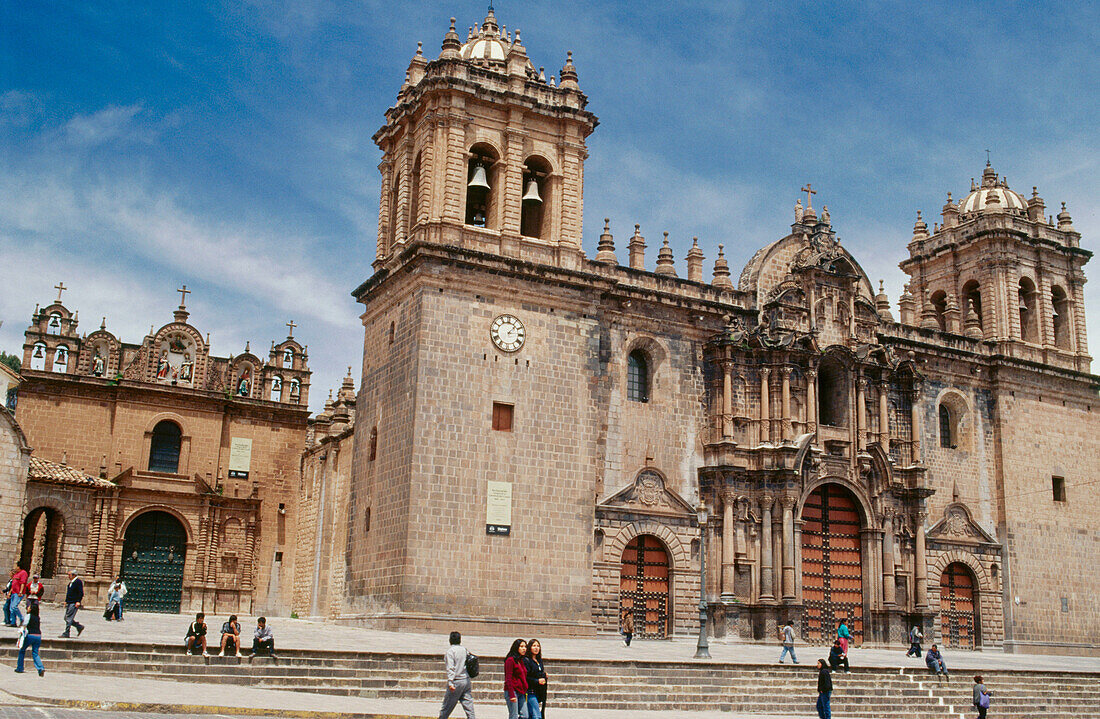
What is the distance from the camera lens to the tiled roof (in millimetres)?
33031

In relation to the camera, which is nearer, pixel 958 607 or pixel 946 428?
pixel 958 607

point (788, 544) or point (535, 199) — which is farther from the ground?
point (535, 199)

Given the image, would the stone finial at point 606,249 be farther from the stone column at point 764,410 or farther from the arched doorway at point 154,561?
the arched doorway at point 154,561

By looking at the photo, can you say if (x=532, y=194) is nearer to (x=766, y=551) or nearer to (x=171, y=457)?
(x=766, y=551)

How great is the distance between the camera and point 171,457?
3969 cm

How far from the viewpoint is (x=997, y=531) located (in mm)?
35906

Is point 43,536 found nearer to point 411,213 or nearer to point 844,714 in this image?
point 411,213

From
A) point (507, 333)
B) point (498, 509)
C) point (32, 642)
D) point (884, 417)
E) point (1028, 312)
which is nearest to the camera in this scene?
point (32, 642)

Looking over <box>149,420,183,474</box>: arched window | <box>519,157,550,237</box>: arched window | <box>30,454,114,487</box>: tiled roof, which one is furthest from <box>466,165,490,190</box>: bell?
<box>149,420,183,474</box>: arched window

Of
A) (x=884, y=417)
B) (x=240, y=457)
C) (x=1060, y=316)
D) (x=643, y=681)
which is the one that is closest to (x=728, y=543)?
(x=884, y=417)

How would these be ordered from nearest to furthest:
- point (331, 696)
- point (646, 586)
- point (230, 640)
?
point (331, 696) → point (230, 640) → point (646, 586)

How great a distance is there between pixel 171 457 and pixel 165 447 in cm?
43

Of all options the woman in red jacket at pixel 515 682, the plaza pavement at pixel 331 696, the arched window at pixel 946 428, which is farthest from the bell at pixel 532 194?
the woman in red jacket at pixel 515 682

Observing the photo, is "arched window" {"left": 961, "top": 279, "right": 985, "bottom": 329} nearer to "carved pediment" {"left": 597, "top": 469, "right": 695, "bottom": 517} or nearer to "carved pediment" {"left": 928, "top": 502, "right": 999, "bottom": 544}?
"carved pediment" {"left": 928, "top": 502, "right": 999, "bottom": 544}
